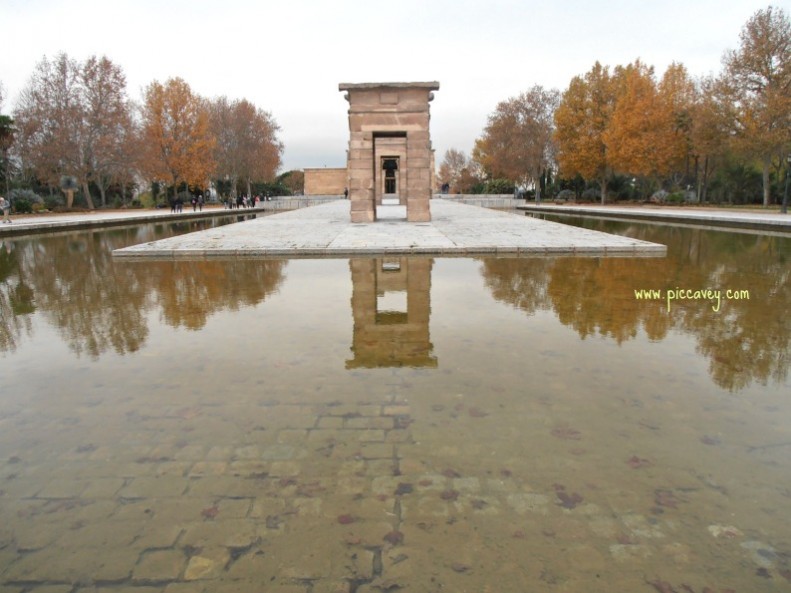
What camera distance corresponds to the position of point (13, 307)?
7.71 meters

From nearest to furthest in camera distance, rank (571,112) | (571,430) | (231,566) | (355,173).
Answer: (231,566)
(571,430)
(355,173)
(571,112)

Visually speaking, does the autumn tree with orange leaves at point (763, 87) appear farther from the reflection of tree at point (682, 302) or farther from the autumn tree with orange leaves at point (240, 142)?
the autumn tree with orange leaves at point (240, 142)

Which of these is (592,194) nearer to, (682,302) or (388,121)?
(388,121)

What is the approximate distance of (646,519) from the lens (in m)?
2.70

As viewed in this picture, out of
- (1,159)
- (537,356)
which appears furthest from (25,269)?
(1,159)

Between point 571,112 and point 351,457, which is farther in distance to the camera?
point 571,112

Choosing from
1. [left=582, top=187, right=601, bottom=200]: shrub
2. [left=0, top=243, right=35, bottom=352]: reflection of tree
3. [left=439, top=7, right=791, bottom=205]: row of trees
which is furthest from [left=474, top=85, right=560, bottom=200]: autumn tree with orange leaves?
[left=0, top=243, right=35, bottom=352]: reflection of tree

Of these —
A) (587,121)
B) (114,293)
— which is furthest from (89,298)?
(587,121)

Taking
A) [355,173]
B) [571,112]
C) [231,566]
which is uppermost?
[571,112]

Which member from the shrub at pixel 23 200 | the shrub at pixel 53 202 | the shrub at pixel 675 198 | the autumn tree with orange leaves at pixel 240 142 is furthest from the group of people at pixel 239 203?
the shrub at pixel 675 198

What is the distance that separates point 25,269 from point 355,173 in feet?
39.7

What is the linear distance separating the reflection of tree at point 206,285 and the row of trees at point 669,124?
3050 centimetres

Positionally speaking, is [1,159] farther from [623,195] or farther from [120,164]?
[623,195]

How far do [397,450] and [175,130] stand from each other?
140ft
